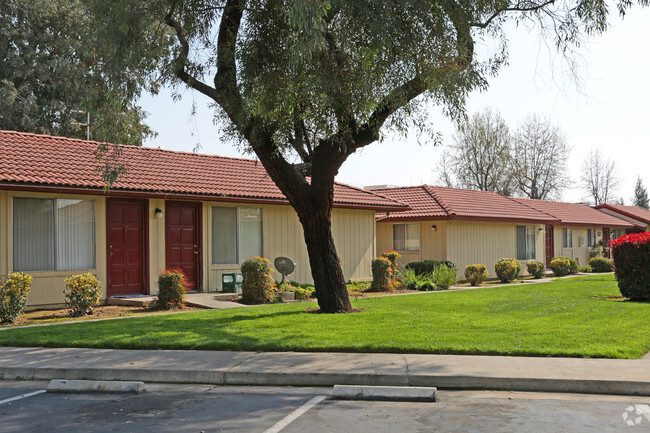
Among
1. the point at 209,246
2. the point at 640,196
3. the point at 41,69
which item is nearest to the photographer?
the point at 209,246

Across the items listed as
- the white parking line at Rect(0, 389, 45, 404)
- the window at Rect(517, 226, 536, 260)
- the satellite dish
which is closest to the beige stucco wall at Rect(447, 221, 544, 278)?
the window at Rect(517, 226, 536, 260)

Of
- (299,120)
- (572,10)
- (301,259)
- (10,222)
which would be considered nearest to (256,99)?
(299,120)

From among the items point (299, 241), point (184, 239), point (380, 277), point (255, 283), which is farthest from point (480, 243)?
point (184, 239)

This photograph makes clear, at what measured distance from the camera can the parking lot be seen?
5977 millimetres

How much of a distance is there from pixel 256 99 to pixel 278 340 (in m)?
4.25

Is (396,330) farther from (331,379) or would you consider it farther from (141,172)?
(141,172)

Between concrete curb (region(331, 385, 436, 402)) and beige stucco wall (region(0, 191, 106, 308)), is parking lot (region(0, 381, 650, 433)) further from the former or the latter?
beige stucco wall (region(0, 191, 106, 308))

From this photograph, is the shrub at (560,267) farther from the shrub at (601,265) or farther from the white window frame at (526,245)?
the shrub at (601,265)

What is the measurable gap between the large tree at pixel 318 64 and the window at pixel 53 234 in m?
4.85

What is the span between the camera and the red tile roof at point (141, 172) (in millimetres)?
15219

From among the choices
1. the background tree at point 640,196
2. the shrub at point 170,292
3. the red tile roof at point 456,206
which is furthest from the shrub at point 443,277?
the background tree at point 640,196

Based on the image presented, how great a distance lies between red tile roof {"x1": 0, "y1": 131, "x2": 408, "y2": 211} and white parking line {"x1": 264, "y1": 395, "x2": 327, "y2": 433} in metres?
9.82

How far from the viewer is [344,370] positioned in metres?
8.04

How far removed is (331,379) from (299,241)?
1293 cm
